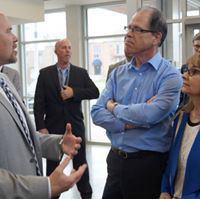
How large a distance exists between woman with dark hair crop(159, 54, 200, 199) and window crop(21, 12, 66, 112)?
6742 millimetres

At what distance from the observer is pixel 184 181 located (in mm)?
1849

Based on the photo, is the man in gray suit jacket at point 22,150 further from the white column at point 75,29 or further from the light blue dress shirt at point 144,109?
the white column at point 75,29

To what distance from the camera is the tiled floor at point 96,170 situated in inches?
173

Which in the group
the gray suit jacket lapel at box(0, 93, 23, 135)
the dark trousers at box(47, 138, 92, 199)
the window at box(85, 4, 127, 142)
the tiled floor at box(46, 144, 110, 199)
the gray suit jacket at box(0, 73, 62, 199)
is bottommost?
the tiled floor at box(46, 144, 110, 199)

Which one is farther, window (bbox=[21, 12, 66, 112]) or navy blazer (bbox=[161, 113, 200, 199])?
window (bbox=[21, 12, 66, 112])

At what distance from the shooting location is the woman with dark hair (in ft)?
5.94

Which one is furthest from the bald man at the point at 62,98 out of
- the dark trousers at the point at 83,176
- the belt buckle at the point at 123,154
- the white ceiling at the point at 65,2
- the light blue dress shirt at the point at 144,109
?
the white ceiling at the point at 65,2

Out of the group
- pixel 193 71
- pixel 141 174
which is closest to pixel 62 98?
pixel 141 174

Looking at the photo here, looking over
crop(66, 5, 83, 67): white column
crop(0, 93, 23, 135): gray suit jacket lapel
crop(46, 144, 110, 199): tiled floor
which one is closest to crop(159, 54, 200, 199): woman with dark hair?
crop(0, 93, 23, 135): gray suit jacket lapel

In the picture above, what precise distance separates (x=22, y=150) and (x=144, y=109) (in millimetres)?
780

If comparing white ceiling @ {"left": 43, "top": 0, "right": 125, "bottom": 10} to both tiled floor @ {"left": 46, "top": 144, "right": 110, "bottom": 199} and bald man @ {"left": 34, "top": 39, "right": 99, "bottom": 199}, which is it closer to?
tiled floor @ {"left": 46, "top": 144, "right": 110, "bottom": 199}

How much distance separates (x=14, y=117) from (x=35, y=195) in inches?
16.6

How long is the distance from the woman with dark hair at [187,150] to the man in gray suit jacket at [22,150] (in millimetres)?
566

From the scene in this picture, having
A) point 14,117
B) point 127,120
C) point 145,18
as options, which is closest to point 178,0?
point 145,18
